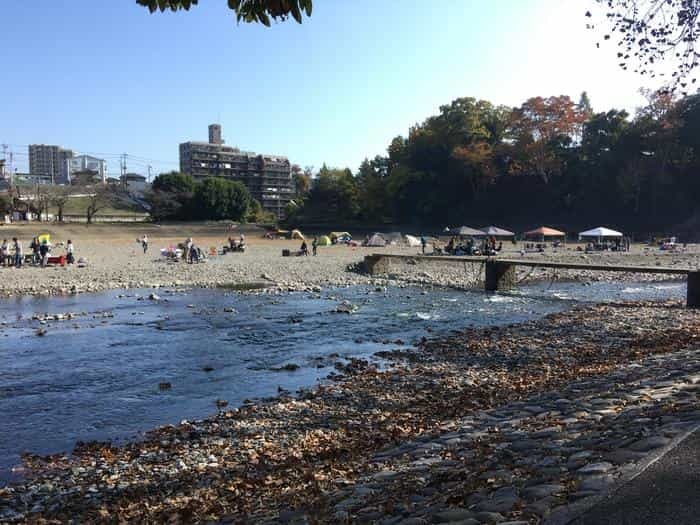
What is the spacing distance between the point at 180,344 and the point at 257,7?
12.4m

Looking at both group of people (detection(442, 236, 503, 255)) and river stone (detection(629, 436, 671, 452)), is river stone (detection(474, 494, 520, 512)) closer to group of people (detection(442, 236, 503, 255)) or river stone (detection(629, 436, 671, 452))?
river stone (detection(629, 436, 671, 452))

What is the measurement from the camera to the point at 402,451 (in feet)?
22.5

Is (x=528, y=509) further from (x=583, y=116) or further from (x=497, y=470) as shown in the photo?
(x=583, y=116)

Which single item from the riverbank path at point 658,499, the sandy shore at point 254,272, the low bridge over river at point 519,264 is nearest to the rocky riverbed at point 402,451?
the riverbank path at point 658,499

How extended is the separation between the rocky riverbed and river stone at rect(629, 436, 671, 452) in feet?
0.08

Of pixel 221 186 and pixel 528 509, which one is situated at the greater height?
pixel 221 186

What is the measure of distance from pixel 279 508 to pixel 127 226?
68.8m

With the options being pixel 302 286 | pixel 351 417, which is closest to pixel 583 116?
pixel 302 286

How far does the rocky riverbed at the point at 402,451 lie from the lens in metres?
4.64

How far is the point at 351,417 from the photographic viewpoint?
904 centimetres

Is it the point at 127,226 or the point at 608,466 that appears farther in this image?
the point at 127,226

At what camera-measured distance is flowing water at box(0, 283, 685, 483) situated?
991 centimetres

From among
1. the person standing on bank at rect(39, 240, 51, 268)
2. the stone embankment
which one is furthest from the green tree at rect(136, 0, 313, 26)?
the person standing on bank at rect(39, 240, 51, 268)

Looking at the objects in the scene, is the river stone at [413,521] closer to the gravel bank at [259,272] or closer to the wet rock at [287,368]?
the wet rock at [287,368]
